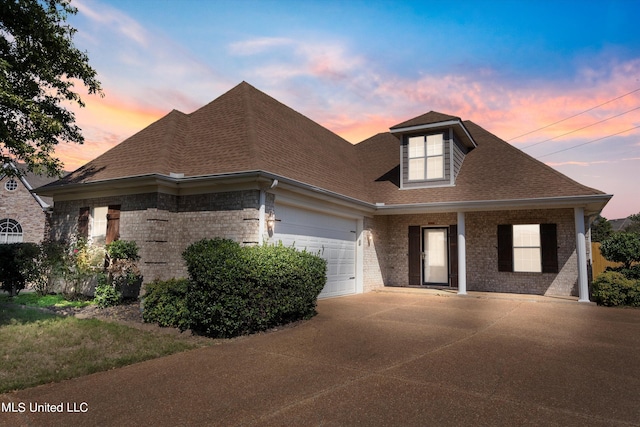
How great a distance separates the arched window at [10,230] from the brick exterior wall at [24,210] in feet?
0.61

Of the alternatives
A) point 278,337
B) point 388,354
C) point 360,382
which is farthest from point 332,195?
point 360,382

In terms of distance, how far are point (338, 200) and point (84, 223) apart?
23.0 feet

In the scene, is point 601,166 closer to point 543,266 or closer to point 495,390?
point 543,266

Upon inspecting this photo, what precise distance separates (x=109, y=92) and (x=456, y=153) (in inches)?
→ 443

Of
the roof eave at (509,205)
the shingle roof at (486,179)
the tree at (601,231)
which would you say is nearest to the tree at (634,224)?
the tree at (601,231)

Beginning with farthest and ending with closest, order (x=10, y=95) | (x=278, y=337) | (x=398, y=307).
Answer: (x=398, y=307) → (x=10, y=95) → (x=278, y=337)

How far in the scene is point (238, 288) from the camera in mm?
6418

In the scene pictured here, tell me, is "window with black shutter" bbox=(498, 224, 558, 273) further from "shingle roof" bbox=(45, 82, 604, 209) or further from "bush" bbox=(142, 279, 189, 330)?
"bush" bbox=(142, 279, 189, 330)

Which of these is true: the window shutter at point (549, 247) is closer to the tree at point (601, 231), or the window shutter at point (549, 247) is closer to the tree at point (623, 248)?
the tree at point (623, 248)

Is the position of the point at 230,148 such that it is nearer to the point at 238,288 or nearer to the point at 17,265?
the point at 238,288

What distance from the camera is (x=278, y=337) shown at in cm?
645

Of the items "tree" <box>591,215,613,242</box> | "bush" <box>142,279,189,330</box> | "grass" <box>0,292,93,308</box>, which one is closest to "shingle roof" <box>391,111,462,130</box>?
"bush" <box>142,279,189,330</box>

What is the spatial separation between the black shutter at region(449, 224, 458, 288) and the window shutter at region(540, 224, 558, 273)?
262 cm

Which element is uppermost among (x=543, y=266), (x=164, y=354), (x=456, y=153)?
(x=456, y=153)
